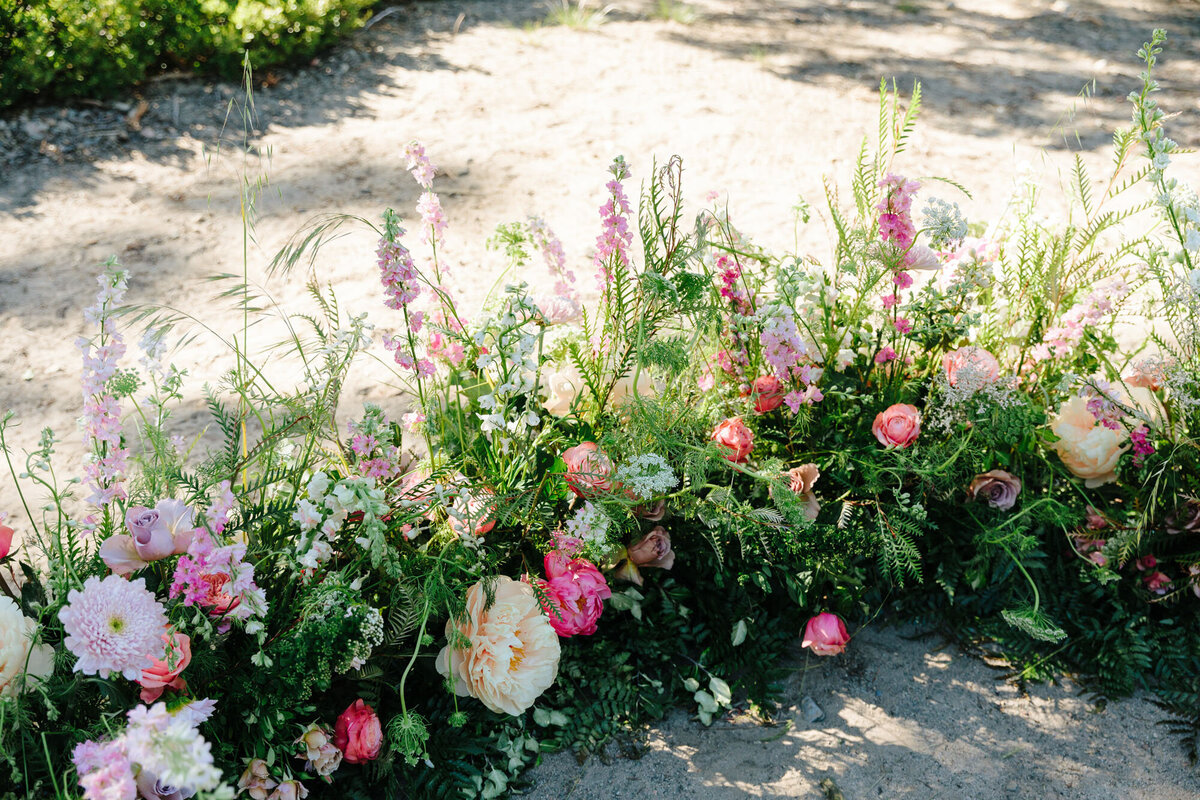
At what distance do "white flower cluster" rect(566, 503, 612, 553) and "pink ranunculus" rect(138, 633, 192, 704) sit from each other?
70 cm

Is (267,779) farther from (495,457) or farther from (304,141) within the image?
(304,141)

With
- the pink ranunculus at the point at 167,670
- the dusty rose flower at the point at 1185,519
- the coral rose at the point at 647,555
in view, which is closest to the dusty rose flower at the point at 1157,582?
the dusty rose flower at the point at 1185,519

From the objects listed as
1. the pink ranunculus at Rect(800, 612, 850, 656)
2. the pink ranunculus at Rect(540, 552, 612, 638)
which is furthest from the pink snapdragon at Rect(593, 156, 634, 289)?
the pink ranunculus at Rect(800, 612, 850, 656)

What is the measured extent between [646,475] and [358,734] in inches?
27.6

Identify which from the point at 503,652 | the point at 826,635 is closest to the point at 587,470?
the point at 503,652

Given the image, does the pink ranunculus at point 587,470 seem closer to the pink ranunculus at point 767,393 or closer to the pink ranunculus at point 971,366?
the pink ranunculus at point 767,393

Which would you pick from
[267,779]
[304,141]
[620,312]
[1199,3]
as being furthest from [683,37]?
[267,779]

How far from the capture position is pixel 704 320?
6.12 ft

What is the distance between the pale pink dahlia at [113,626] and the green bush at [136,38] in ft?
12.7

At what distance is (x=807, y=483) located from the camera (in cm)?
194

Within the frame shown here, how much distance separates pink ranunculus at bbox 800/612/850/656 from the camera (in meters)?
1.85

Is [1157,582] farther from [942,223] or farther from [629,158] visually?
[629,158]

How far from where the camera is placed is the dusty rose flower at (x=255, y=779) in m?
1.48

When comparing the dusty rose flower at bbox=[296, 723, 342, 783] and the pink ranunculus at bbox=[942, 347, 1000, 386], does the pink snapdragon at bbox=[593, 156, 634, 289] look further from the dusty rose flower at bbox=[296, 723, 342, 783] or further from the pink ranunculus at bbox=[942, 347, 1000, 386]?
the dusty rose flower at bbox=[296, 723, 342, 783]
